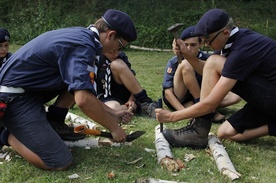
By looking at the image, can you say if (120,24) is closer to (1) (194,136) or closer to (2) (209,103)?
(2) (209,103)

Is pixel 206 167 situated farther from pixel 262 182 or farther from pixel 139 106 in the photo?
pixel 139 106

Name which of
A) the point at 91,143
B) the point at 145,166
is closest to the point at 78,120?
the point at 91,143

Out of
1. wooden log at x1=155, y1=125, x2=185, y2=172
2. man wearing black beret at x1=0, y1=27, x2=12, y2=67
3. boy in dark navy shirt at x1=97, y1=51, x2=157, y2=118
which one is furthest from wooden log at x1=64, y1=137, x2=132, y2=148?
man wearing black beret at x1=0, y1=27, x2=12, y2=67

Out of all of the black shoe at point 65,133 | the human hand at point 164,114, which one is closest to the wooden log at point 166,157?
the human hand at point 164,114

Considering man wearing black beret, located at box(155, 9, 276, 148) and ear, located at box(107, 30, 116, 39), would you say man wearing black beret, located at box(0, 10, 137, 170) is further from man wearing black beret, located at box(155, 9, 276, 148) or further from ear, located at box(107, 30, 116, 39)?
man wearing black beret, located at box(155, 9, 276, 148)

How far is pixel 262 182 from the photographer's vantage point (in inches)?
124

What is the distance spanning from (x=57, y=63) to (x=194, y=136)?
1.52m

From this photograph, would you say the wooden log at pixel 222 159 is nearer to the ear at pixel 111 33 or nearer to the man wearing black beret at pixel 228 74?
the man wearing black beret at pixel 228 74

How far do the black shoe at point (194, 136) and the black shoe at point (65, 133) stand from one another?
3.03ft

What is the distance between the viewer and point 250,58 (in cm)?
343

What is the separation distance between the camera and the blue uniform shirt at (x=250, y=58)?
340 cm

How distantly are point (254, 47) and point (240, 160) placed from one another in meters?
1.05

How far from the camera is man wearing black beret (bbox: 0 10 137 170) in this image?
10.3 feet

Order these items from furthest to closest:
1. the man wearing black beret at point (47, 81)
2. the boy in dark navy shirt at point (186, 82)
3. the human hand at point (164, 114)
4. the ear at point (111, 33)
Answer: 1. the boy in dark navy shirt at point (186, 82)
2. the human hand at point (164, 114)
3. the ear at point (111, 33)
4. the man wearing black beret at point (47, 81)
